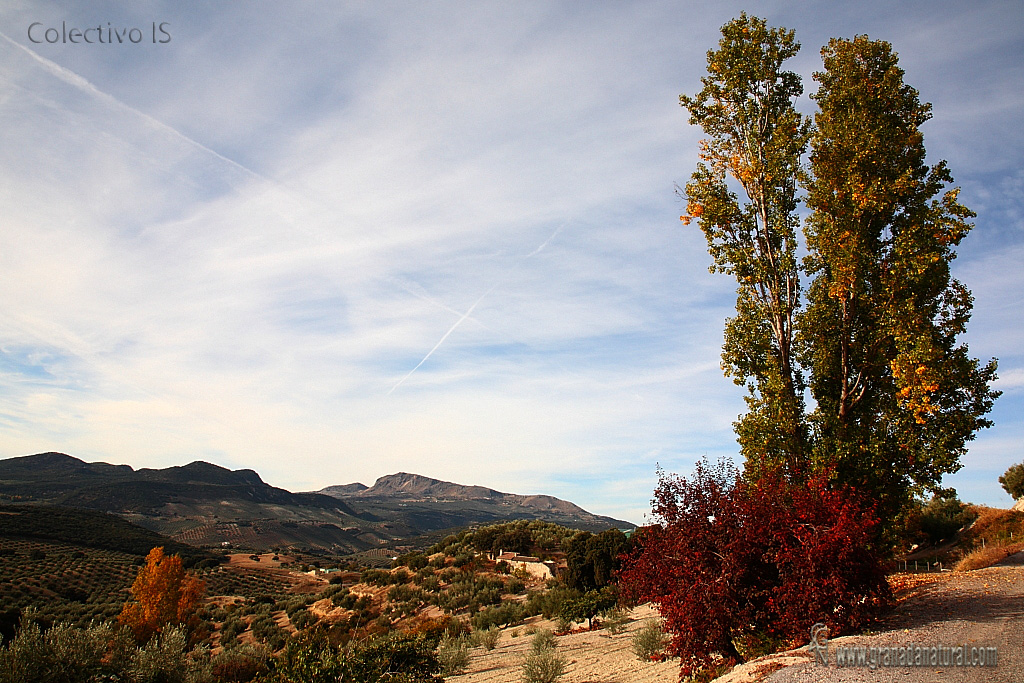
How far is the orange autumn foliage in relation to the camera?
31250 millimetres

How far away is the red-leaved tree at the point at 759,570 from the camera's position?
767cm

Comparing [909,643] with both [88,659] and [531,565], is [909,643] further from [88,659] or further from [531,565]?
[531,565]

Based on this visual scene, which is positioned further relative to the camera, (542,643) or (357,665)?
(542,643)

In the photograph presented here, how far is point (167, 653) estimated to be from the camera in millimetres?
10633

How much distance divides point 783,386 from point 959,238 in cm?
494

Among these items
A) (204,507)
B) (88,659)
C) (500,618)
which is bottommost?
(500,618)

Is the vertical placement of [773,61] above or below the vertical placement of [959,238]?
above

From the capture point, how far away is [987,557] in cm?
1429

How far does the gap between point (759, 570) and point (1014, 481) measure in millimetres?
37672

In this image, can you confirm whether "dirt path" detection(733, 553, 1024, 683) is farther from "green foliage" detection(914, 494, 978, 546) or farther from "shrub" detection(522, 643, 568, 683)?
"green foliage" detection(914, 494, 978, 546)

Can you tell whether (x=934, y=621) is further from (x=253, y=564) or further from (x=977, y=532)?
(x=253, y=564)

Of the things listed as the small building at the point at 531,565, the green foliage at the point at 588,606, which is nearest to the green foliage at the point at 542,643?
the green foliage at the point at 588,606

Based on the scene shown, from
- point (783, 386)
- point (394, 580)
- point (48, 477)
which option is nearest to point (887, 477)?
point (783, 386)

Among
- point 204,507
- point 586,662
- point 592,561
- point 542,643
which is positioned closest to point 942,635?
point 586,662
